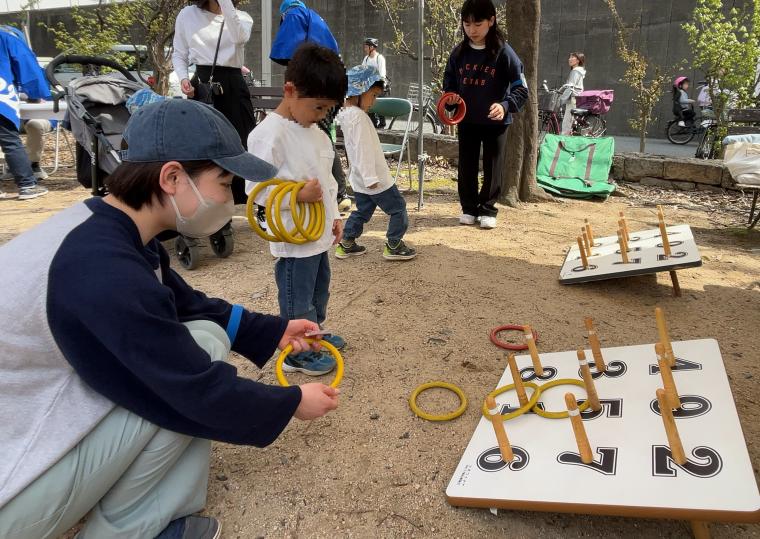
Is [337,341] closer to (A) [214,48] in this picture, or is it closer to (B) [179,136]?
(B) [179,136]

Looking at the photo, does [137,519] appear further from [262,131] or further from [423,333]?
[423,333]

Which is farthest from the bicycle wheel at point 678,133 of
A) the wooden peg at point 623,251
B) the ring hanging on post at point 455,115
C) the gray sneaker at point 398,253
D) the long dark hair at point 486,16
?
the gray sneaker at point 398,253

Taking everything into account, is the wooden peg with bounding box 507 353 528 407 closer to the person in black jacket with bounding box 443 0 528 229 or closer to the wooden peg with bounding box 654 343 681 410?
the wooden peg with bounding box 654 343 681 410

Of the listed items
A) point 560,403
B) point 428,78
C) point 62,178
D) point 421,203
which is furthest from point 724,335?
point 428,78

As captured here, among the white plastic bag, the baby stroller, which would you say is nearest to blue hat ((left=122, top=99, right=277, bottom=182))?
the baby stroller

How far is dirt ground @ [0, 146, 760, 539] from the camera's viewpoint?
1.81 m

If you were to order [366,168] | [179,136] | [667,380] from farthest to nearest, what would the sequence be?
[366,168] < [667,380] < [179,136]

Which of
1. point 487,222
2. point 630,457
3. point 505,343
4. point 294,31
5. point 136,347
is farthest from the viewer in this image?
point 487,222

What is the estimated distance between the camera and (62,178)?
7.33 metres

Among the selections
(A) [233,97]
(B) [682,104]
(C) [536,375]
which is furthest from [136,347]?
(B) [682,104]

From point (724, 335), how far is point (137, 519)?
2.99 meters

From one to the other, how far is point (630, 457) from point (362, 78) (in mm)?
2779

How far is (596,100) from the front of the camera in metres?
11.6

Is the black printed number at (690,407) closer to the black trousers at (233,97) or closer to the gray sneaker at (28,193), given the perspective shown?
the black trousers at (233,97)
